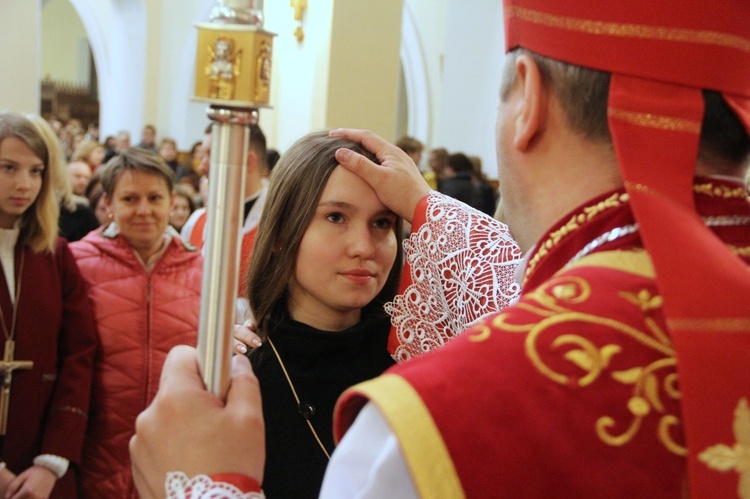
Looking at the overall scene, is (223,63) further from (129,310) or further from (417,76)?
(417,76)

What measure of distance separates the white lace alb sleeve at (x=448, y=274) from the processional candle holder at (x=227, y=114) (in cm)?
89

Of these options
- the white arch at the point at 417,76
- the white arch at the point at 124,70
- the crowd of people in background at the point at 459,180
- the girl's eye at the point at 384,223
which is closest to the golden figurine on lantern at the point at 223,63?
the girl's eye at the point at 384,223

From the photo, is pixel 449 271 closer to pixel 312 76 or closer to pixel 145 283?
pixel 145 283

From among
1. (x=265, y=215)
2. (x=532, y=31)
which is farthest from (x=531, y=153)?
(x=265, y=215)

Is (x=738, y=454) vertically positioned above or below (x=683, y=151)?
below

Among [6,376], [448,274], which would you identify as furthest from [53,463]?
[448,274]

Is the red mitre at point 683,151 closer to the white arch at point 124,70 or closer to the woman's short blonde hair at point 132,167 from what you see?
the woman's short blonde hair at point 132,167

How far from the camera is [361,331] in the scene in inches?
75.7

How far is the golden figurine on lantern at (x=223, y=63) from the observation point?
0.88 metres

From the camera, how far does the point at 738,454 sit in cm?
85

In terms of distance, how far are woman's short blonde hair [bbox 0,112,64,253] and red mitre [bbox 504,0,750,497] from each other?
2.15 metres

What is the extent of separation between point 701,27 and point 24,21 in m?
7.39

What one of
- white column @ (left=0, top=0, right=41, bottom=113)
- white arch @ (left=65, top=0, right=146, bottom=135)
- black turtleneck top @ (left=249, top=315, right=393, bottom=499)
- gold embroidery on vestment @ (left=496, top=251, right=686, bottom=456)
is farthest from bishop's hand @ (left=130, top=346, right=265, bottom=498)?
white arch @ (left=65, top=0, right=146, bottom=135)

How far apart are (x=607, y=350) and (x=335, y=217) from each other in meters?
1.11
